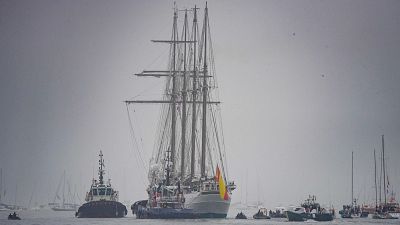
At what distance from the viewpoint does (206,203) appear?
541ft

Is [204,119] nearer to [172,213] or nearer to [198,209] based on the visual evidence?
[198,209]

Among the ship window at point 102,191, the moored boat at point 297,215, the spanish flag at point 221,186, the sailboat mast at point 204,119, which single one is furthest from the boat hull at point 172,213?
the ship window at point 102,191

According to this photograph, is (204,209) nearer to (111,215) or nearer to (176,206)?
(176,206)

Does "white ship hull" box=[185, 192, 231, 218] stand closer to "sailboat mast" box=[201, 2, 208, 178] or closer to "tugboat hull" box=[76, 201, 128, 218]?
"sailboat mast" box=[201, 2, 208, 178]

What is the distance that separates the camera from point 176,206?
16850cm

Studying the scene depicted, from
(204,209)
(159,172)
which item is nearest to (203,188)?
(204,209)

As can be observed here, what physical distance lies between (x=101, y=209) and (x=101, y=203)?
135cm

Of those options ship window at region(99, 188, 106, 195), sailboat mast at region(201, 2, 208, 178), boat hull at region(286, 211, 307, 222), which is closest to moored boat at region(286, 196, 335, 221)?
boat hull at region(286, 211, 307, 222)

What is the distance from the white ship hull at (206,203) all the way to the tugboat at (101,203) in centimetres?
2386

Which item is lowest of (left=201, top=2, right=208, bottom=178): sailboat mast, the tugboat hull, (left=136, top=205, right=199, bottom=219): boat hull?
(left=136, top=205, right=199, bottom=219): boat hull

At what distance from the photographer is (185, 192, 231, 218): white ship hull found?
537 ft

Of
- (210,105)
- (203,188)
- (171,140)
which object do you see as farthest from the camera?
(171,140)

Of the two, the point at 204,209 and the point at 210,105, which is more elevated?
the point at 210,105

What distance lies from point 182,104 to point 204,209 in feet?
91.0
